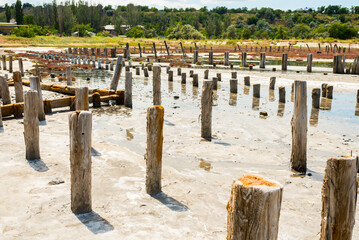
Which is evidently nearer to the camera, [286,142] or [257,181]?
[257,181]

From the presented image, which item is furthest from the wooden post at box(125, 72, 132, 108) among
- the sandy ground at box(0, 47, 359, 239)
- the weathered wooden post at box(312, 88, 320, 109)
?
the weathered wooden post at box(312, 88, 320, 109)

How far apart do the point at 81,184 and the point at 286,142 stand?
24.3ft

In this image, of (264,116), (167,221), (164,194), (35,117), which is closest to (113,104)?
(264,116)

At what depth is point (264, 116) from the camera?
15023 mm

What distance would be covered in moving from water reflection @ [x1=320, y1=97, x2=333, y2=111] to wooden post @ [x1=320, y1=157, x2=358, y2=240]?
44.3 feet

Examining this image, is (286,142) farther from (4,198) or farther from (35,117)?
(4,198)

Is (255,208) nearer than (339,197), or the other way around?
(255,208)

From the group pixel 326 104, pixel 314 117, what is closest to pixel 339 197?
pixel 314 117

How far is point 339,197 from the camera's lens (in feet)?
13.7

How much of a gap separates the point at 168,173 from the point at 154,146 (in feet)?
6.23

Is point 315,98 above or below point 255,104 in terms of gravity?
above

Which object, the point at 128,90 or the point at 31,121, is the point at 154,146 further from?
the point at 128,90

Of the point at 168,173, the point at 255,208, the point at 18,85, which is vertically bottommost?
the point at 168,173

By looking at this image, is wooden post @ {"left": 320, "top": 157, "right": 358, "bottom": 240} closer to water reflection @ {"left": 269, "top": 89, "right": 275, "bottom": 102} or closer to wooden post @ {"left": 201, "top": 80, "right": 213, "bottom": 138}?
wooden post @ {"left": 201, "top": 80, "right": 213, "bottom": 138}
